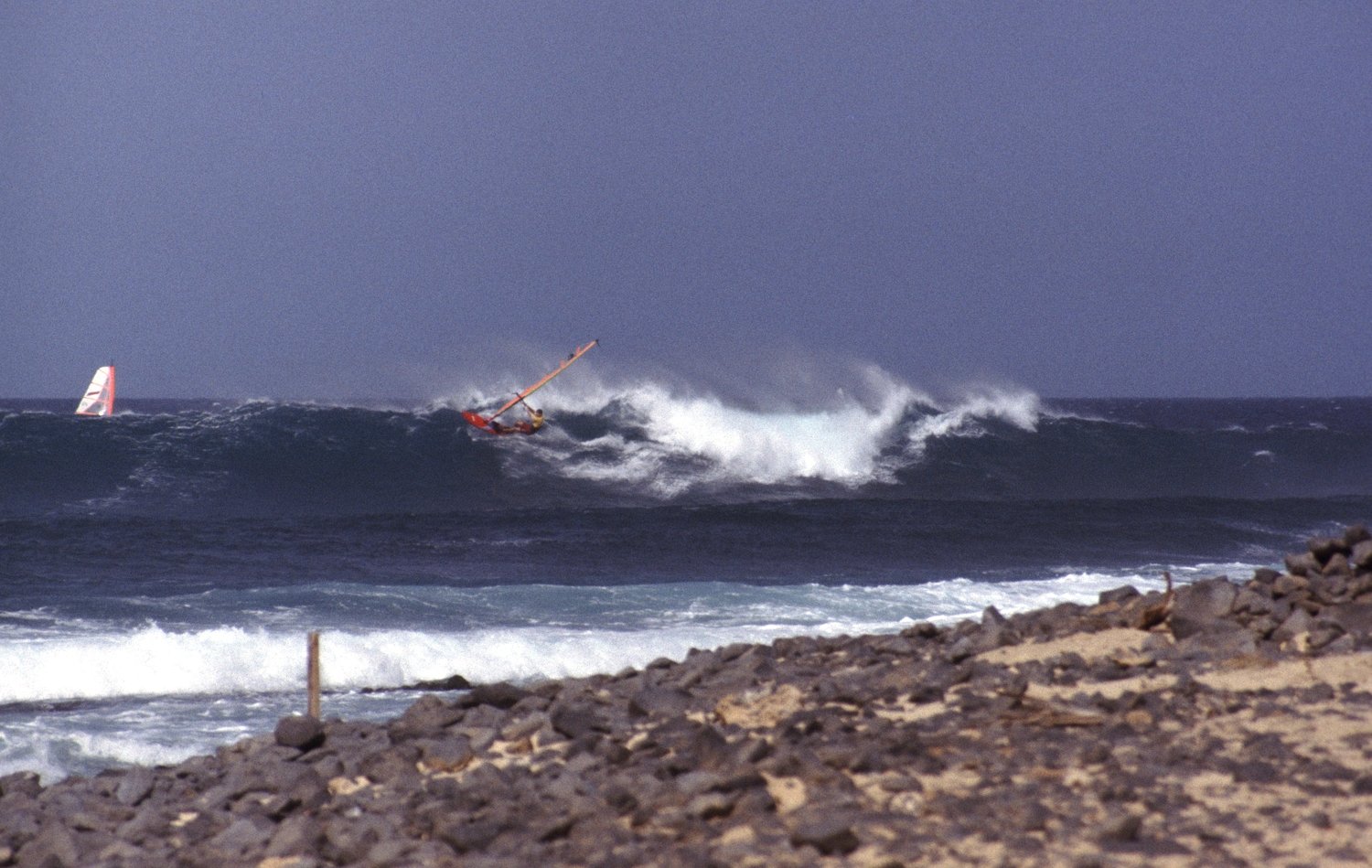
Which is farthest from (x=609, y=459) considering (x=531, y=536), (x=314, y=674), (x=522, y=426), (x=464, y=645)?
(x=314, y=674)

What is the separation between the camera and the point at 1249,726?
509 centimetres

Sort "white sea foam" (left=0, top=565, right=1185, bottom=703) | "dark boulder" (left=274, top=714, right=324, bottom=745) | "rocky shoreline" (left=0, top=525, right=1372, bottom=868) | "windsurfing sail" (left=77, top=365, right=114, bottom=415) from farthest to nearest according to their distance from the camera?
"windsurfing sail" (left=77, top=365, right=114, bottom=415) → "white sea foam" (left=0, top=565, right=1185, bottom=703) → "dark boulder" (left=274, top=714, right=324, bottom=745) → "rocky shoreline" (left=0, top=525, right=1372, bottom=868)

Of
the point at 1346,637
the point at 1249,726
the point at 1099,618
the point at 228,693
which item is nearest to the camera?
the point at 1249,726

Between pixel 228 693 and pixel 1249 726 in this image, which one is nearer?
pixel 1249 726

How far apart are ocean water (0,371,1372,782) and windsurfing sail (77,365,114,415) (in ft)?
10.5

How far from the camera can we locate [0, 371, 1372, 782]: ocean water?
35.2 feet

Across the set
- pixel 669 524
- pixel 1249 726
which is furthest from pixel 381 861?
pixel 669 524

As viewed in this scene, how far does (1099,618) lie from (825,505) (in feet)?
60.2

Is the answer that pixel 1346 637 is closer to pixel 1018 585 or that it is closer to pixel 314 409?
pixel 1018 585

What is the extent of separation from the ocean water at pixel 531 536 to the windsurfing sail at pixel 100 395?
321 cm

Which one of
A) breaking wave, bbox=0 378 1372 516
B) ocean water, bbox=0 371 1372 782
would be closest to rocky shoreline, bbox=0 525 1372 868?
ocean water, bbox=0 371 1372 782

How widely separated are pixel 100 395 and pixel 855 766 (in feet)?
97.8

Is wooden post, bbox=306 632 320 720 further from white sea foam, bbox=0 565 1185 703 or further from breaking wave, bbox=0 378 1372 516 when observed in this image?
breaking wave, bbox=0 378 1372 516

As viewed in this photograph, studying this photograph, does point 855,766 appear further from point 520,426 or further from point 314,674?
point 520,426
